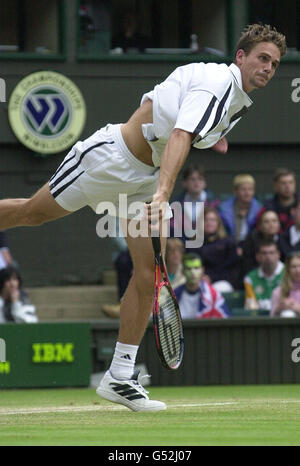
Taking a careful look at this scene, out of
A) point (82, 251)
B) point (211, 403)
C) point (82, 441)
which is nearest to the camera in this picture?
point (82, 441)

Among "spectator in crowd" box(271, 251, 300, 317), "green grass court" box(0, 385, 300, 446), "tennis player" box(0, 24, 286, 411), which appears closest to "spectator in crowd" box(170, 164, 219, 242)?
"spectator in crowd" box(271, 251, 300, 317)

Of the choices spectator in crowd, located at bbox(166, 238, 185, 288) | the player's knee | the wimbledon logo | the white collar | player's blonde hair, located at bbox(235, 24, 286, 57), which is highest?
the wimbledon logo

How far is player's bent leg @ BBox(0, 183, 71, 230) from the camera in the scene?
6840 millimetres

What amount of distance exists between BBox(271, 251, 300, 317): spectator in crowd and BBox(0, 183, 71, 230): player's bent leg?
457 cm

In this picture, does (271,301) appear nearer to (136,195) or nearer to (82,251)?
(82,251)

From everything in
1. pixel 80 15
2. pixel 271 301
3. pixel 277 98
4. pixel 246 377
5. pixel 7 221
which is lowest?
pixel 246 377

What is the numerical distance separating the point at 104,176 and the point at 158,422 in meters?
1.57

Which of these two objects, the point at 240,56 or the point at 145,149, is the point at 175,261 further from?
the point at 240,56

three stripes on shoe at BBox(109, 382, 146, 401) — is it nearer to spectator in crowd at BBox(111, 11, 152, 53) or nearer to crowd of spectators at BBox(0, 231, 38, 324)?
crowd of spectators at BBox(0, 231, 38, 324)

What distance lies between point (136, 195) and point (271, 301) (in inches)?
192

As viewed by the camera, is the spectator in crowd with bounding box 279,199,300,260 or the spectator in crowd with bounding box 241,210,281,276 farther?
the spectator in crowd with bounding box 279,199,300,260

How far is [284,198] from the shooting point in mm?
12102
